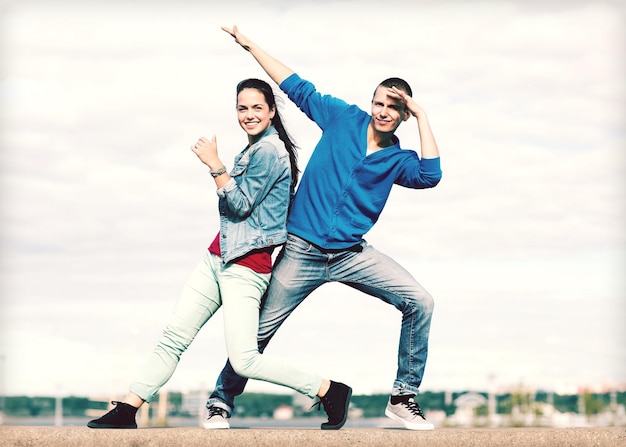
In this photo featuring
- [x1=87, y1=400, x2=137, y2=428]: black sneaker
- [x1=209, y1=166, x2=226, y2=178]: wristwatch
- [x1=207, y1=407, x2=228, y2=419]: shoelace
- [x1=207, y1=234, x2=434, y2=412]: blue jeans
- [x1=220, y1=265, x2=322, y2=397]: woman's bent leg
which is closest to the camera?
[x1=209, y1=166, x2=226, y2=178]: wristwatch

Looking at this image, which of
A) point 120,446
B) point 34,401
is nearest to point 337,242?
point 120,446

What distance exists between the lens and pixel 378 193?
20.9 ft

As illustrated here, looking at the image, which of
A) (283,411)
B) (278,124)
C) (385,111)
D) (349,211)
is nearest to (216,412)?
(349,211)

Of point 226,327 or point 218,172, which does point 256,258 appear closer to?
point 226,327

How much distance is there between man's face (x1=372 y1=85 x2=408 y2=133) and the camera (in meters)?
6.26

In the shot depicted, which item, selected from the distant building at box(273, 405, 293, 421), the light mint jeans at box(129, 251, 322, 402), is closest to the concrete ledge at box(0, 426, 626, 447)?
the light mint jeans at box(129, 251, 322, 402)

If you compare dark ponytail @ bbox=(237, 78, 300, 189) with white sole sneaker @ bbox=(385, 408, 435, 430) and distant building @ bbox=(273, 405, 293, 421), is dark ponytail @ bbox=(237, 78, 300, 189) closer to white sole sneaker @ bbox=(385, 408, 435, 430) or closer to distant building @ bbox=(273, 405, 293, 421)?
white sole sneaker @ bbox=(385, 408, 435, 430)

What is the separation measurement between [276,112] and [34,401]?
138 metres

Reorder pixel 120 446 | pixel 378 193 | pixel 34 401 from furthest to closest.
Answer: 1. pixel 34 401
2. pixel 378 193
3. pixel 120 446

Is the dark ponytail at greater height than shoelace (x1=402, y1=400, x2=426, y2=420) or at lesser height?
greater

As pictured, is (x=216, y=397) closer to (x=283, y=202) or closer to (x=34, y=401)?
(x=283, y=202)

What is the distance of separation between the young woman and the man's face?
625 millimetres

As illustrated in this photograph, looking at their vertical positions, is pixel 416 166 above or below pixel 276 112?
below

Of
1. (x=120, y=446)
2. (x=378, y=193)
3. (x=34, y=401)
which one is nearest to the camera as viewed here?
(x=120, y=446)
